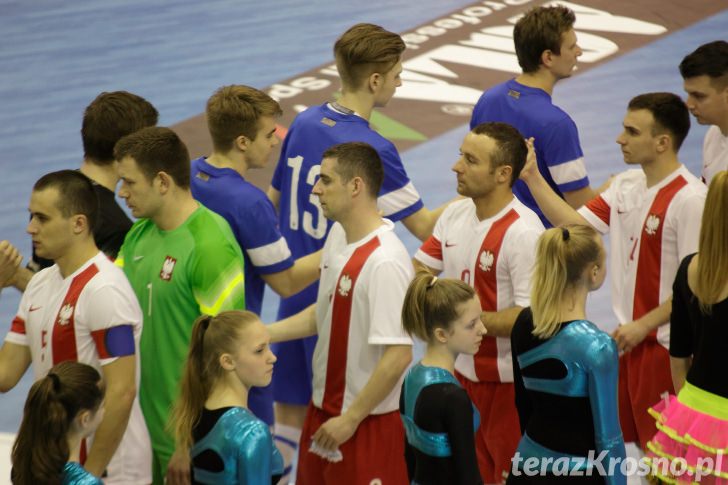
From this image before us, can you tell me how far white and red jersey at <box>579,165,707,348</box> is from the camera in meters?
5.32

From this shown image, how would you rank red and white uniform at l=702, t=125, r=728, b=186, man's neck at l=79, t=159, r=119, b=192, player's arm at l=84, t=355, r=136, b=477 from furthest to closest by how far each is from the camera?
red and white uniform at l=702, t=125, r=728, b=186 < man's neck at l=79, t=159, r=119, b=192 < player's arm at l=84, t=355, r=136, b=477

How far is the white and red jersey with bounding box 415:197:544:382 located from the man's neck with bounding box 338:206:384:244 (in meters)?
0.51

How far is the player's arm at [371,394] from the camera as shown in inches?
188

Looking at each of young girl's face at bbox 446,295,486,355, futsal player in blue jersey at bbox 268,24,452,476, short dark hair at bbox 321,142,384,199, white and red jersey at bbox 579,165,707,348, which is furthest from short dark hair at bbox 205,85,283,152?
white and red jersey at bbox 579,165,707,348

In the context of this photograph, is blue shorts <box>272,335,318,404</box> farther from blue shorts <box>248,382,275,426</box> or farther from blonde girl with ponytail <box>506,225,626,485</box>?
blonde girl with ponytail <box>506,225,626,485</box>

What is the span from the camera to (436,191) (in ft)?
32.1

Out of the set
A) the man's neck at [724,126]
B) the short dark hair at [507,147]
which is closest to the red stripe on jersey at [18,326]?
the short dark hair at [507,147]

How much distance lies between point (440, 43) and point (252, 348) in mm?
8978

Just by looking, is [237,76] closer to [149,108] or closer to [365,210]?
[149,108]

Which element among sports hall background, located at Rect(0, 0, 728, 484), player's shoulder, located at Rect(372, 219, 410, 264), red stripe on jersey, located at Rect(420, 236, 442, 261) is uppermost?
player's shoulder, located at Rect(372, 219, 410, 264)

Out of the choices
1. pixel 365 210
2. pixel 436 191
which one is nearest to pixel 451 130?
pixel 436 191

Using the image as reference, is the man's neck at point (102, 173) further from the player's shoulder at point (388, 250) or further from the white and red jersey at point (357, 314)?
the player's shoulder at point (388, 250)

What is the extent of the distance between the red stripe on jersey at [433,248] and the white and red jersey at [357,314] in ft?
1.75

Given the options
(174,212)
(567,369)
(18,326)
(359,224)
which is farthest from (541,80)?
(18,326)
